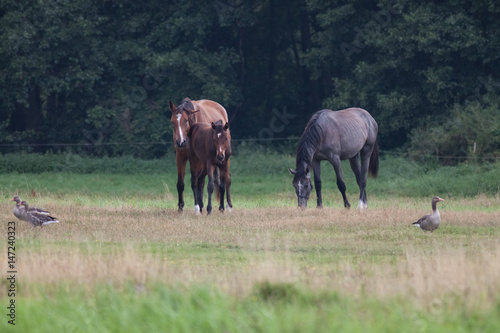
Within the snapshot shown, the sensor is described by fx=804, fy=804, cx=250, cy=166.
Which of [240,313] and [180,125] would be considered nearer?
[240,313]

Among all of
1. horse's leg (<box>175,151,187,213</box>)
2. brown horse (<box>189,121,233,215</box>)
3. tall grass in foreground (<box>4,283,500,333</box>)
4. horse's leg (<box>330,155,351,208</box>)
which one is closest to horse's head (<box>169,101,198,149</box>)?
brown horse (<box>189,121,233,215</box>)

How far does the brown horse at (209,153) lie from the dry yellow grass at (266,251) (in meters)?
0.75

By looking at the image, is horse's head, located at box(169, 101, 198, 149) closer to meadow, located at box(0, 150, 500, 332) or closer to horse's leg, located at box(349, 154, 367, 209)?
meadow, located at box(0, 150, 500, 332)

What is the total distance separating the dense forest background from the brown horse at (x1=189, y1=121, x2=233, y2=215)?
42.2ft

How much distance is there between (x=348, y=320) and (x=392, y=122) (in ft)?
81.8

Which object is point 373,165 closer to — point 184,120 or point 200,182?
point 200,182

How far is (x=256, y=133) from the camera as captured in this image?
38.9 metres

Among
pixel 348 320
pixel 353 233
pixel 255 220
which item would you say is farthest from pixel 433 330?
pixel 255 220

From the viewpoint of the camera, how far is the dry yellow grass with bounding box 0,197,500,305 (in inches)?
345

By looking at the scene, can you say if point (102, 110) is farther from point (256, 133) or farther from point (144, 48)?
point (256, 133)

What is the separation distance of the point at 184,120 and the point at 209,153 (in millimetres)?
1057

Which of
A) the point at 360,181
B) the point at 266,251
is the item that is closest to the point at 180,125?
the point at 360,181

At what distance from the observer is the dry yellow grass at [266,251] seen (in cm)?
877

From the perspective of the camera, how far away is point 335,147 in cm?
1859
